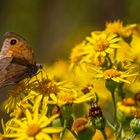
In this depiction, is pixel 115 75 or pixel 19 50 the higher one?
pixel 19 50

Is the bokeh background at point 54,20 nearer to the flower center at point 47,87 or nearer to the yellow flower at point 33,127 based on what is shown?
the flower center at point 47,87

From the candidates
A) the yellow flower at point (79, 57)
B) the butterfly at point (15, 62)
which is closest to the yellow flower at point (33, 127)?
the butterfly at point (15, 62)

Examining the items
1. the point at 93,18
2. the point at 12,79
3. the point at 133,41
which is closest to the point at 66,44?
the point at 93,18

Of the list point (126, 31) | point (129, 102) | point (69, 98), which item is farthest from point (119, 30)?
point (69, 98)

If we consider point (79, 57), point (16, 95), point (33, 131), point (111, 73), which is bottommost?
point (33, 131)

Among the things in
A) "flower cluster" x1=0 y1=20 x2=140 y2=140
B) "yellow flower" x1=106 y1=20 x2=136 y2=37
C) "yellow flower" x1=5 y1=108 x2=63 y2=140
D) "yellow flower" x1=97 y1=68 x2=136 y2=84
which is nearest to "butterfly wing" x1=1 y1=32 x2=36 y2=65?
"flower cluster" x1=0 y1=20 x2=140 y2=140

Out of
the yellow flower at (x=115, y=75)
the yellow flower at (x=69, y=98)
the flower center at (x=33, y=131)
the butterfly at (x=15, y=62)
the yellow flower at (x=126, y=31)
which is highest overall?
the yellow flower at (x=126, y=31)

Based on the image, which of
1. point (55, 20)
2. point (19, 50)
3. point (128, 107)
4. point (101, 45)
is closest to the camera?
point (128, 107)

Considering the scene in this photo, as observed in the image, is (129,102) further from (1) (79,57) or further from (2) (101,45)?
(1) (79,57)

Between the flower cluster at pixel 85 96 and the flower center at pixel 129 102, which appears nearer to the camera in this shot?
the flower cluster at pixel 85 96
